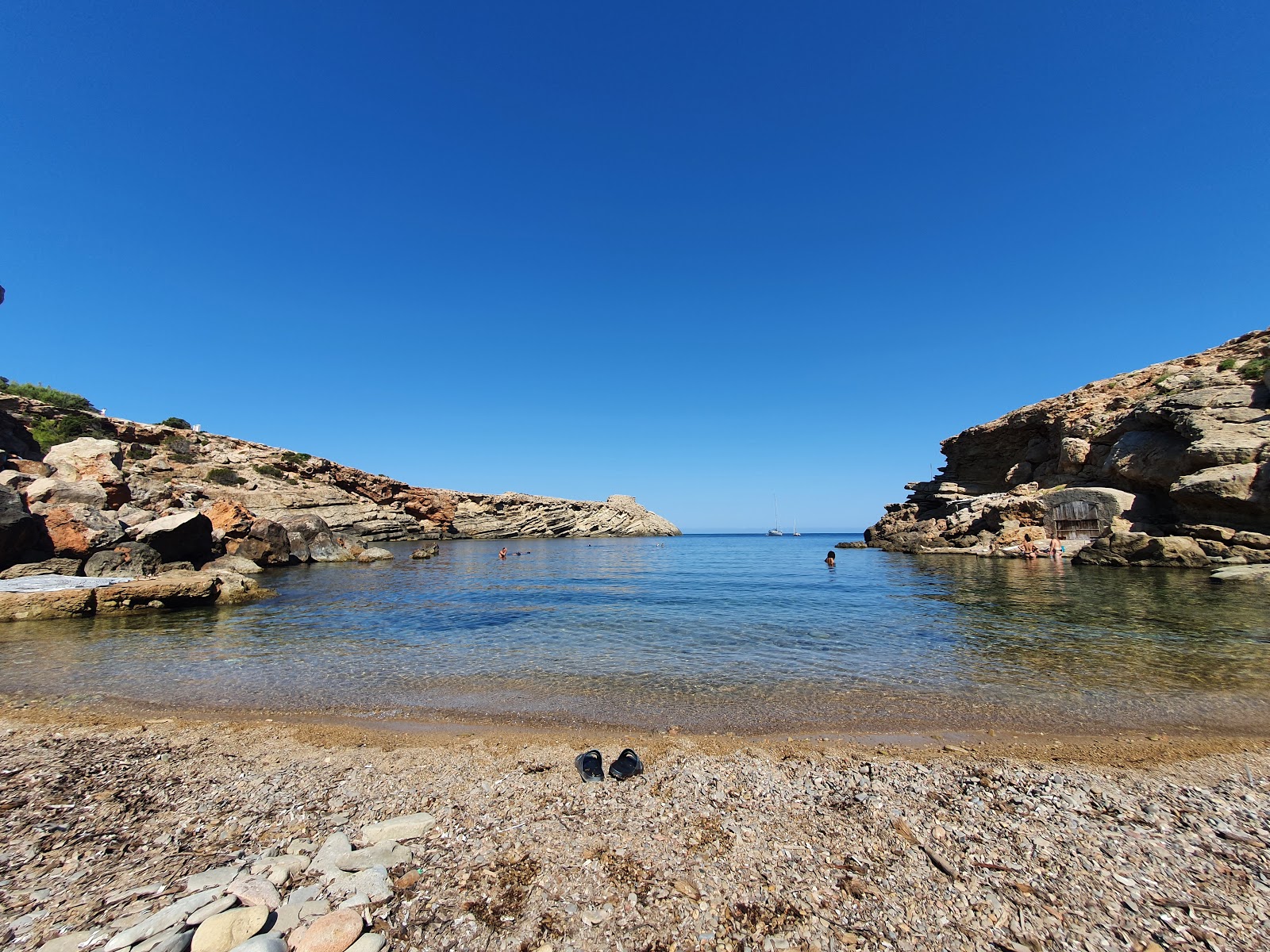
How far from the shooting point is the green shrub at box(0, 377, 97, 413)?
57.1 meters

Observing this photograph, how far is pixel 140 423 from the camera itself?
58.8 meters

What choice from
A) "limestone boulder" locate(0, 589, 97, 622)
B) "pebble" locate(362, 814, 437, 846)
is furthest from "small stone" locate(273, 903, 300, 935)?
"limestone boulder" locate(0, 589, 97, 622)

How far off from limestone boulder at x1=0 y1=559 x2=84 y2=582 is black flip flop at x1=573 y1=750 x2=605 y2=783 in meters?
23.6

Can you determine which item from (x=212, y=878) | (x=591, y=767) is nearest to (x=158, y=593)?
(x=212, y=878)

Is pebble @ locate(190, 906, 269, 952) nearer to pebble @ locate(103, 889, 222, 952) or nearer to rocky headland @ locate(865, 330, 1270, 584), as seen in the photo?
pebble @ locate(103, 889, 222, 952)

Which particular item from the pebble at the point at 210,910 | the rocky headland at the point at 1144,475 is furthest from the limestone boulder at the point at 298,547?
the rocky headland at the point at 1144,475

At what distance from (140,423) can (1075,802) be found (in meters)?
82.5

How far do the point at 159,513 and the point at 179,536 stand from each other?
14.8 ft

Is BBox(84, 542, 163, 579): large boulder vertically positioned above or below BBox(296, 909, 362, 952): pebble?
above

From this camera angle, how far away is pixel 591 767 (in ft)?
17.7

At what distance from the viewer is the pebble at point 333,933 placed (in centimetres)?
297

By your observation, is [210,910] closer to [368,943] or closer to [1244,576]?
[368,943]

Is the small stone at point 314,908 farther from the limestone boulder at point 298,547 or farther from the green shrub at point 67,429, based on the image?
the green shrub at point 67,429

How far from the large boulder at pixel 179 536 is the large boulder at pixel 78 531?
40.0 inches
